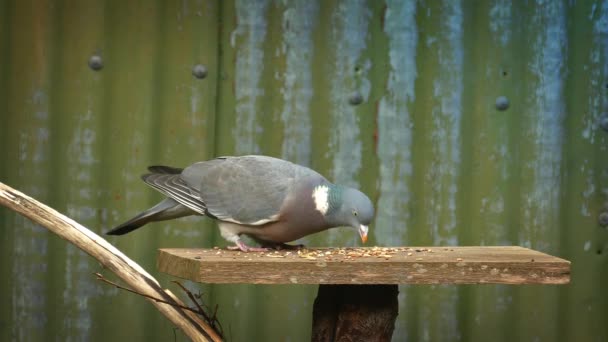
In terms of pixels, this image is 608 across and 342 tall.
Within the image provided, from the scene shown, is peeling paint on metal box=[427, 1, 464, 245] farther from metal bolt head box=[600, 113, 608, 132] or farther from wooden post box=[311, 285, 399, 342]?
wooden post box=[311, 285, 399, 342]

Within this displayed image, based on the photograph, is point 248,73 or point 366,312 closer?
point 366,312

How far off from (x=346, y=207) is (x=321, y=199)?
0.09m

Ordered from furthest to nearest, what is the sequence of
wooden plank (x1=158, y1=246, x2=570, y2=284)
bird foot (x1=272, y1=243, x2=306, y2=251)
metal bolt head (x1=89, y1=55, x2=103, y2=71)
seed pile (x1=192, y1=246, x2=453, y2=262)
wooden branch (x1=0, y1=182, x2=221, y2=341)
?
metal bolt head (x1=89, y1=55, x2=103, y2=71) < bird foot (x1=272, y1=243, x2=306, y2=251) < wooden branch (x1=0, y1=182, x2=221, y2=341) < seed pile (x1=192, y1=246, x2=453, y2=262) < wooden plank (x1=158, y1=246, x2=570, y2=284)

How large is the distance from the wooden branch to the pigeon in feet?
0.77

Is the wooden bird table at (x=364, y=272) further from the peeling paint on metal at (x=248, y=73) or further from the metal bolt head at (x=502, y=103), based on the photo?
the metal bolt head at (x=502, y=103)

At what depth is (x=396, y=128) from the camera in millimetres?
3832

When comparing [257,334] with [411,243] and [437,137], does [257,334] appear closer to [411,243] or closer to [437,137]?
[411,243]

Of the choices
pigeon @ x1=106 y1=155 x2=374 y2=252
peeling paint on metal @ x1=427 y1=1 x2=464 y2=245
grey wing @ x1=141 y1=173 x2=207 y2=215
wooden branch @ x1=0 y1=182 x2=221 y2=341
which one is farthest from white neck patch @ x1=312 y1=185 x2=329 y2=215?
peeling paint on metal @ x1=427 y1=1 x2=464 y2=245

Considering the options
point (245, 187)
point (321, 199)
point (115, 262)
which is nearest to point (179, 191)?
point (245, 187)

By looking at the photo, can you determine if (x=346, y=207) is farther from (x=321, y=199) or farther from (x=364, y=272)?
(x=364, y=272)

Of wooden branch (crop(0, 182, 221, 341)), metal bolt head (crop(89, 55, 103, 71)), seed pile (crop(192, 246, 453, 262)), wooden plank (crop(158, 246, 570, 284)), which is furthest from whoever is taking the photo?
metal bolt head (crop(89, 55, 103, 71))

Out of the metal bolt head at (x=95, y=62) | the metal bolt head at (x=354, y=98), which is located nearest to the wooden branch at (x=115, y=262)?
the metal bolt head at (x=95, y=62)

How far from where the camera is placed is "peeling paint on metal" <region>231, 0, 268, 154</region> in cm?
380

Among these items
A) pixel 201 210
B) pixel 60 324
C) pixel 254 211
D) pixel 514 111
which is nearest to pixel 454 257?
pixel 254 211
